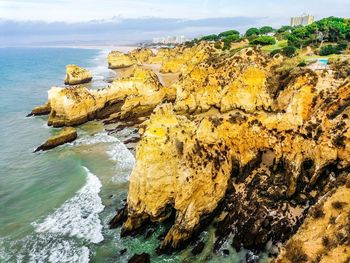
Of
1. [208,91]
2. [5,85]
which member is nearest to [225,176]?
[208,91]

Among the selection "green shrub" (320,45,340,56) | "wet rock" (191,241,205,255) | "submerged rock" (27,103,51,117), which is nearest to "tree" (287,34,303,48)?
"green shrub" (320,45,340,56)

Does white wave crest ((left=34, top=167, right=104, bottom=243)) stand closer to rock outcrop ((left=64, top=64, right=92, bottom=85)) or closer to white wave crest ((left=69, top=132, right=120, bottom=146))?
white wave crest ((left=69, top=132, right=120, bottom=146))

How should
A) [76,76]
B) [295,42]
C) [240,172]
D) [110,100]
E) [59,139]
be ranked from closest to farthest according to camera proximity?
[240,172] → [59,139] → [110,100] → [295,42] → [76,76]

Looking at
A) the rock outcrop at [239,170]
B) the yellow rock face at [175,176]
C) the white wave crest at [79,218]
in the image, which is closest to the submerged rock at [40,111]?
the white wave crest at [79,218]

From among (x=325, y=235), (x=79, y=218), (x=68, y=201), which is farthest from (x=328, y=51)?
(x=325, y=235)

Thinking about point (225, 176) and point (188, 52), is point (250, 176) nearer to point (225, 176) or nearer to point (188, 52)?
point (225, 176)

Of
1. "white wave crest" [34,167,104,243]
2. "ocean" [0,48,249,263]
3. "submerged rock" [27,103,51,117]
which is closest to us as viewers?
"ocean" [0,48,249,263]

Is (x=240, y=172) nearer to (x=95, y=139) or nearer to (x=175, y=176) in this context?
(x=175, y=176)
